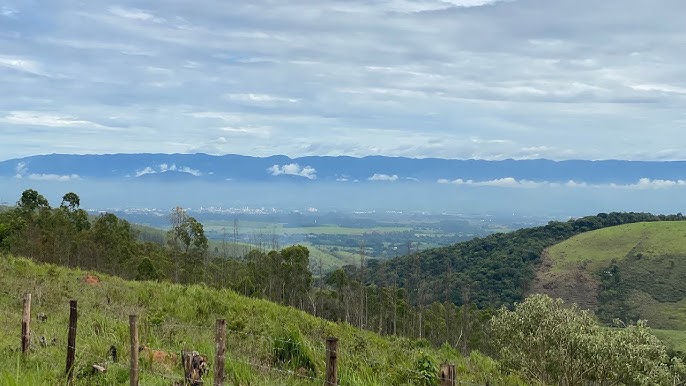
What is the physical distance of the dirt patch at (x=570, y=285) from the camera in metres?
119

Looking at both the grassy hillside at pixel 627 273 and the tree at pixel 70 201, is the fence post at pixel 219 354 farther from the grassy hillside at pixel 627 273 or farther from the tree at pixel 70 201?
the grassy hillside at pixel 627 273

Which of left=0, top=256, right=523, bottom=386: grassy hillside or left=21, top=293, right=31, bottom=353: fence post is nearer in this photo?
→ left=0, top=256, right=523, bottom=386: grassy hillside

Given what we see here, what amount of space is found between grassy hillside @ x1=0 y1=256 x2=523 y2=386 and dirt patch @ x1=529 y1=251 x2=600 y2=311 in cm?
10408

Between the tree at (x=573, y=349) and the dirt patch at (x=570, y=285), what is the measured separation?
9825 cm

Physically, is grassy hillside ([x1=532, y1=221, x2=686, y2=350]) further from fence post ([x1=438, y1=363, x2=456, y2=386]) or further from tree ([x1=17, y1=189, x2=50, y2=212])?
fence post ([x1=438, y1=363, x2=456, y2=386])

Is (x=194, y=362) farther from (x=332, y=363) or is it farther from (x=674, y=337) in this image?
(x=674, y=337)

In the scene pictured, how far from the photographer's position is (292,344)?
469 inches

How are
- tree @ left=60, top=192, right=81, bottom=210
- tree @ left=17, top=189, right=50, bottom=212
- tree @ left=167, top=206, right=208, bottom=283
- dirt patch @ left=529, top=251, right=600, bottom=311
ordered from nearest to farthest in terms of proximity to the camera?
tree @ left=17, top=189, right=50, bottom=212, tree @ left=167, top=206, right=208, bottom=283, tree @ left=60, top=192, right=81, bottom=210, dirt patch @ left=529, top=251, right=600, bottom=311

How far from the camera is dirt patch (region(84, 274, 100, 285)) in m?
25.3

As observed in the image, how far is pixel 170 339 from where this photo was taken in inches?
525

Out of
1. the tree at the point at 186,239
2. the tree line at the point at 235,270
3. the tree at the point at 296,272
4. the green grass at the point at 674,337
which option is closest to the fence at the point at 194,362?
the tree line at the point at 235,270

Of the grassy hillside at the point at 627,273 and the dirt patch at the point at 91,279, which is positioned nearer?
the dirt patch at the point at 91,279

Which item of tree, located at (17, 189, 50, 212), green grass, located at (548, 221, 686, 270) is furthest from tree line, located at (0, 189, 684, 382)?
green grass, located at (548, 221, 686, 270)

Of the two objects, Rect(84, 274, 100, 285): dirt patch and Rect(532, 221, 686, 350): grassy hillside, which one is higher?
Rect(84, 274, 100, 285): dirt patch
